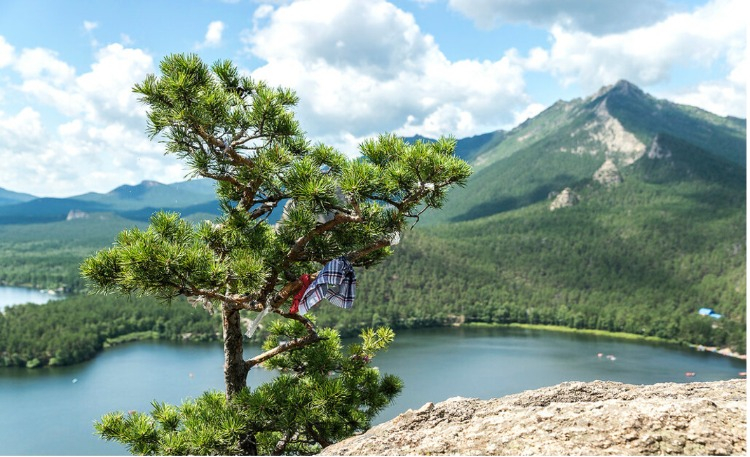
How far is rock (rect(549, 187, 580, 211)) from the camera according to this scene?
142 m

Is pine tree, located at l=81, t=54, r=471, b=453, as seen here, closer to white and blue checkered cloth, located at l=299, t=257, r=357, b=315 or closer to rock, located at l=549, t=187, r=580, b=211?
white and blue checkered cloth, located at l=299, t=257, r=357, b=315

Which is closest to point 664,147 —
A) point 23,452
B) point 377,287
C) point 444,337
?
point 377,287

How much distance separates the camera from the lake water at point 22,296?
93.9m

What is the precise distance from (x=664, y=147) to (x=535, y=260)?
63.9 metres

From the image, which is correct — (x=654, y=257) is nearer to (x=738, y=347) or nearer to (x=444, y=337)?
(x=738, y=347)

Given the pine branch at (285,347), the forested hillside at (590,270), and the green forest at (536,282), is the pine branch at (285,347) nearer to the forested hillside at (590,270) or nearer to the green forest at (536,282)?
the green forest at (536,282)

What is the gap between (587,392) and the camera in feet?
13.3

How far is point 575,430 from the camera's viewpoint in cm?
275

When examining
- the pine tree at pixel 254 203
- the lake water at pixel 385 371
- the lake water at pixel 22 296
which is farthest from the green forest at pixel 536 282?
the pine tree at pixel 254 203

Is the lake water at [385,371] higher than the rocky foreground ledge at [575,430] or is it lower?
lower

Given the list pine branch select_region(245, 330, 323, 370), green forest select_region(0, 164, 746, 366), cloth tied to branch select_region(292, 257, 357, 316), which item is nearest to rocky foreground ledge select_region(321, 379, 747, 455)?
cloth tied to branch select_region(292, 257, 357, 316)

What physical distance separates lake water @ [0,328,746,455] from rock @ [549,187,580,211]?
234ft

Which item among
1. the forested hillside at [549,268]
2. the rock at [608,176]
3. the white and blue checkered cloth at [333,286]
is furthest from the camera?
the rock at [608,176]

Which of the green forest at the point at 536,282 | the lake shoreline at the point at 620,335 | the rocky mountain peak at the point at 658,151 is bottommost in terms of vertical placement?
the lake shoreline at the point at 620,335
